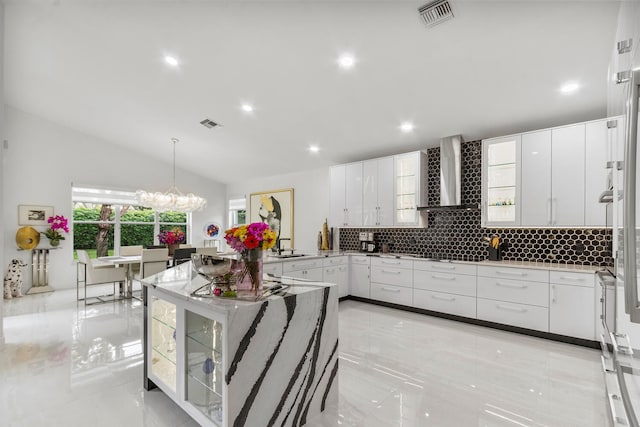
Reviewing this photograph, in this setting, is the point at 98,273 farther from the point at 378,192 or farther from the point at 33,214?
the point at 378,192

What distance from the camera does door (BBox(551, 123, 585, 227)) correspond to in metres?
3.44

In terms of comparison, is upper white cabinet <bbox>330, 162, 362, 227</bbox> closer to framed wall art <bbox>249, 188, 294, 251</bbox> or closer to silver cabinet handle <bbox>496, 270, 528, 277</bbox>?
framed wall art <bbox>249, 188, 294, 251</bbox>

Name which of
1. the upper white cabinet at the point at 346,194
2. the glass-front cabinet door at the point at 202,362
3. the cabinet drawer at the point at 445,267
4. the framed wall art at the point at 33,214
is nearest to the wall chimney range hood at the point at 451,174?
the cabinet drawer at the point at 445,267

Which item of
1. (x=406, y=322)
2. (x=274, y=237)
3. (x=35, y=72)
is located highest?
(x=35, y=72)

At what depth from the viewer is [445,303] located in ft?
13.7

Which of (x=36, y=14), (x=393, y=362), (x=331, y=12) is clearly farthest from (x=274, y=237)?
(x=36, y=14)

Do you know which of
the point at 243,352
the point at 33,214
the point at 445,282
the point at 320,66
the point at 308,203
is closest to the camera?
the point at 243,352

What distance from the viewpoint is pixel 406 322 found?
4.07 m

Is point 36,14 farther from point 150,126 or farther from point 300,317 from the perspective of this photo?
point 300,317

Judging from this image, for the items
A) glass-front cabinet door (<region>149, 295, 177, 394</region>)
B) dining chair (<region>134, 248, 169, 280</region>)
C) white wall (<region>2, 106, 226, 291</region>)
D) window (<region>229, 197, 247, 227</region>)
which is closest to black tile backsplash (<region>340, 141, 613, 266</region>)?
dining chair (<region>134, 248, 169, 280</region>)

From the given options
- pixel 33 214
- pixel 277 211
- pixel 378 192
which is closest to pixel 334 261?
pixel 378 192

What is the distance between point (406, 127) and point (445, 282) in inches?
87.7

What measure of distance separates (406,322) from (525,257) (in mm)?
1779

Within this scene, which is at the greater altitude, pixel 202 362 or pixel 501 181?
pixel 501 181
